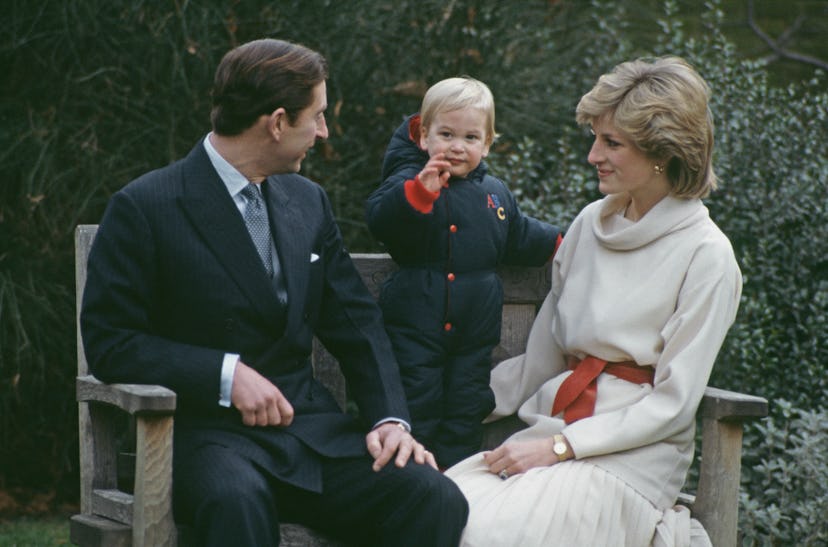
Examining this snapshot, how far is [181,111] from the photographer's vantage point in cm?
579

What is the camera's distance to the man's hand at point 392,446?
3561 millimetres

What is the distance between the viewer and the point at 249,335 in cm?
354

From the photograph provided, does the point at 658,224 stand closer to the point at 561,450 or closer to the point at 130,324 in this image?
the point at 561,450

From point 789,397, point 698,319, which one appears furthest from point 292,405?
point 789,397

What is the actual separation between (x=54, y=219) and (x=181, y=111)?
74cm

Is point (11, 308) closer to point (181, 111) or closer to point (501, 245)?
point (181, 111)

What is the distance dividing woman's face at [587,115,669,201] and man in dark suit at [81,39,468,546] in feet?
2.73

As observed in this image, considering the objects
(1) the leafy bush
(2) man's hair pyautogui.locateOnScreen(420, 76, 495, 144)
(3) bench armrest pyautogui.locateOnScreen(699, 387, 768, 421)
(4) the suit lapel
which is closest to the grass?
(4) the suit lapel

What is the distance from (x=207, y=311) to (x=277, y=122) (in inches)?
21.6

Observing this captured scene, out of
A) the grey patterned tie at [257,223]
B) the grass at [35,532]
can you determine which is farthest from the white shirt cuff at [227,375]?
the grass at [35,532]

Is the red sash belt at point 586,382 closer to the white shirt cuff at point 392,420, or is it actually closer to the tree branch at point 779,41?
the white shirt cuff at point 392,420

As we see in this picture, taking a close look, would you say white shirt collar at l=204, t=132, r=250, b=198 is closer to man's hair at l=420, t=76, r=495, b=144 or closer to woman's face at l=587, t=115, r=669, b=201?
man's hair at l=420, t=76, r=495, b=144

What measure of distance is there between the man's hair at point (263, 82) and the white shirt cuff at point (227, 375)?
25.0 inches

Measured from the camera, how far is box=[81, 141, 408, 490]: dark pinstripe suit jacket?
3389mm
